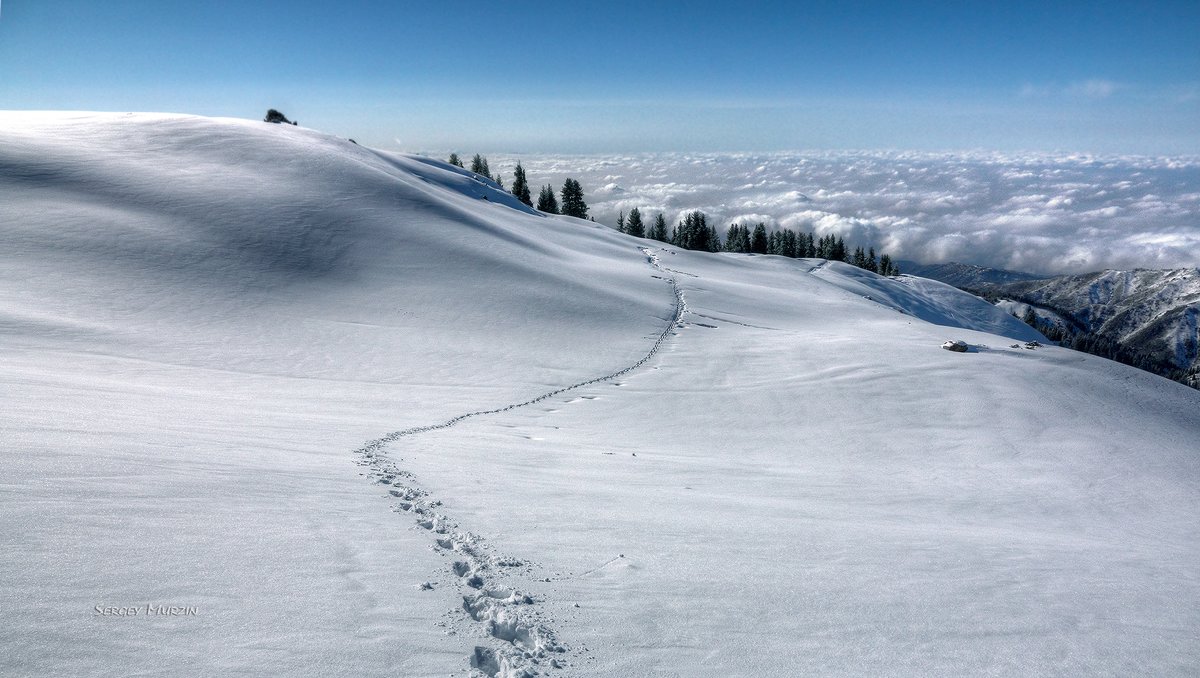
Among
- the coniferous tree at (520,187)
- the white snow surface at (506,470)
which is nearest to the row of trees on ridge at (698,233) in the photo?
the coniferous tree at (520,187)

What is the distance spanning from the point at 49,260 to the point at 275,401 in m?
20.5

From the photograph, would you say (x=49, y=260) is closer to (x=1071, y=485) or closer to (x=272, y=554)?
(x=272, y=554)

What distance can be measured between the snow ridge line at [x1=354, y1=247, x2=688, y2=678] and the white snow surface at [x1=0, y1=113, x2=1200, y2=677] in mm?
42

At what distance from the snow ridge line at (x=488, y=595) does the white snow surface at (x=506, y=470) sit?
0.04 m

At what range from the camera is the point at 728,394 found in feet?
86.1

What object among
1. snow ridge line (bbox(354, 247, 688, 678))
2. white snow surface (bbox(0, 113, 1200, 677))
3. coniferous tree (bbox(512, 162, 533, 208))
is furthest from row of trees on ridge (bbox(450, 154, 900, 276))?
snow ridge line (bbox(354, 247, 688, 678))

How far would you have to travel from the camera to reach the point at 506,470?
550 inches

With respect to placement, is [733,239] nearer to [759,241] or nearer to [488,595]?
[759,241]

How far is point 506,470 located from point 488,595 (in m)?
6.87

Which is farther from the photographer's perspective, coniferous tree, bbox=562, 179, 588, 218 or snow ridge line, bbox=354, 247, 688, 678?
coniferous tree, bbox=562, 179, 588, 218

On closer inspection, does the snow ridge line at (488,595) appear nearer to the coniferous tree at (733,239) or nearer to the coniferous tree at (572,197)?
the coniferous tree at (572,197)

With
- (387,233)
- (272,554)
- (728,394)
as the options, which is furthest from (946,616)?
(387,233)

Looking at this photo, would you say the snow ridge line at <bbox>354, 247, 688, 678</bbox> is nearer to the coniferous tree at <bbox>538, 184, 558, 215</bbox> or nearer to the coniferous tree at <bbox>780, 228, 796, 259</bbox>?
the coniferous tree at <bbox>538, 184, 558, 215</bbox>

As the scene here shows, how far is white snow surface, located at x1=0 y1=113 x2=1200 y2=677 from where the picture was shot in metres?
6.21
